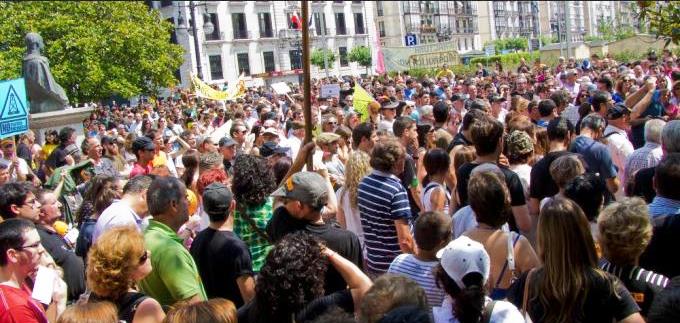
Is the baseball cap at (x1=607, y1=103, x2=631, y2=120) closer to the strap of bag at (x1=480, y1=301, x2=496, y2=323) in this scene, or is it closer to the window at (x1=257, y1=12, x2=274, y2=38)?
the strap of bag at (x1=480, y1=301, x2=496, y2=323)

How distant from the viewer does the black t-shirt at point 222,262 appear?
11.9ft

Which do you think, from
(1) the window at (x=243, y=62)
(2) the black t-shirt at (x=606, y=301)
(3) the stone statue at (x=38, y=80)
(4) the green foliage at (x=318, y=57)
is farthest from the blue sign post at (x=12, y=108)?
(1) the window at (x=243, y=62)

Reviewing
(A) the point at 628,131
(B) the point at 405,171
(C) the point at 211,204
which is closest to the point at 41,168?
(B) the point at 405,171

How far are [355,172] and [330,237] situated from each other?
139 cm

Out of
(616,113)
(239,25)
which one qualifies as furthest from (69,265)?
(239,25)

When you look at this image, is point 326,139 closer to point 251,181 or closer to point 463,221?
point 251,181

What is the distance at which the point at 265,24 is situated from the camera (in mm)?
58156

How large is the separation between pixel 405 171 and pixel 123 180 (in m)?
2.29

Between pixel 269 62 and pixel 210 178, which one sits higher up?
pixel 269 62

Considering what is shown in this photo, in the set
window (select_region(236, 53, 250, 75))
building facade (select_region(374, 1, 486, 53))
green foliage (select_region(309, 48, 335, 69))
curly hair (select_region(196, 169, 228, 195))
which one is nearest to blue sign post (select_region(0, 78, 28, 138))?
curly hair (select_region(196, 169, 228, 195))

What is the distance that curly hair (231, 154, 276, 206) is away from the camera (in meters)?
4.23

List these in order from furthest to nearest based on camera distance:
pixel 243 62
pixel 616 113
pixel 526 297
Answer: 1. pixel 243 62
2. pixel 616 113
3. pixel 526 297

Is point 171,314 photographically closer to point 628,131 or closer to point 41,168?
point 628,131

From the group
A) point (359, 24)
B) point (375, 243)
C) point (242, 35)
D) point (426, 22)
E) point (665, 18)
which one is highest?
point (426, 22)
